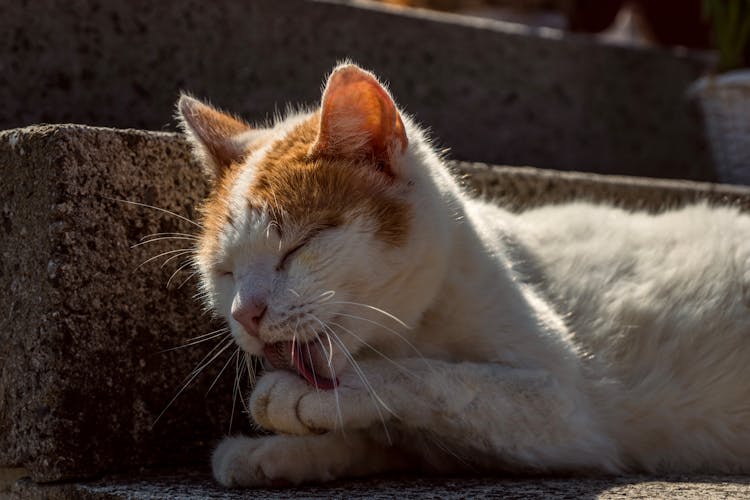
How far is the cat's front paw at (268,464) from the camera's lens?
1.45 meters

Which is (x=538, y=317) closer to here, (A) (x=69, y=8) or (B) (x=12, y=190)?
(B) (x=12, y=190)

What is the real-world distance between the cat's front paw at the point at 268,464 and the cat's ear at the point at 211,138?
1.70 ft

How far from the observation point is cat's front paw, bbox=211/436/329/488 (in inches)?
56.9

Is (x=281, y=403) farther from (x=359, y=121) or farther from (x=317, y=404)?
(x=359, y=121)

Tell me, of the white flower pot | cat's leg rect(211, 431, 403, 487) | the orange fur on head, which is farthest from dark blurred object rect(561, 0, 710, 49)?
cat's leg rect(211, 431, 403, 487)

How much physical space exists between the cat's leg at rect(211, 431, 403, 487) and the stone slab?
A: 33 mm

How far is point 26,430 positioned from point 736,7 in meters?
2.68

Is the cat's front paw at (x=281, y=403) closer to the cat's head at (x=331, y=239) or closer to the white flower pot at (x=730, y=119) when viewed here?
the cat's head at (x=331, y=239)

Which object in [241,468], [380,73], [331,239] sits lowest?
[241,468]

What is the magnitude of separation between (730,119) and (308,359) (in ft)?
7.03

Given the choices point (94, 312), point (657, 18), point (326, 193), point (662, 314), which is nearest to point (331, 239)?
point (326, 193)

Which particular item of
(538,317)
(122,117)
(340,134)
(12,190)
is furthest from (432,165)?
(122,117)

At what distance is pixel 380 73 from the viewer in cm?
276

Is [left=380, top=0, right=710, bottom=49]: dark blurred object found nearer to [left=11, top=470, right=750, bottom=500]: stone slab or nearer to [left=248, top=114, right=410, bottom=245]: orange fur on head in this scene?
[left=248, top=114, right=410, bottom=245]: orange fur on head
